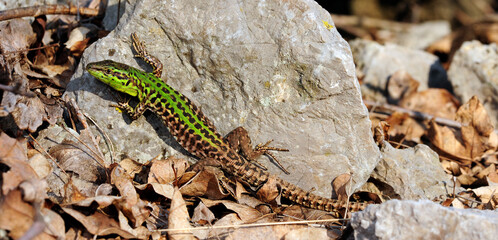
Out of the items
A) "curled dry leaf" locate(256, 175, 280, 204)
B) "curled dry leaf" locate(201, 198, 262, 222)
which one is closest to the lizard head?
"curled dry leaf" locate(201, 198, 262, 222)

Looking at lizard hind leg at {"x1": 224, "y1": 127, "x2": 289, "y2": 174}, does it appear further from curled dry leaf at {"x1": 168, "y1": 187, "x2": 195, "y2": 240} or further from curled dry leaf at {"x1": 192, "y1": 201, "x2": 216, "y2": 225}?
curled dry leaf at {"x1": 168, "y1": 187, "x2": 195, "y2": 240}

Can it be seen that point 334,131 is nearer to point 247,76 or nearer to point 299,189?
point 299,189

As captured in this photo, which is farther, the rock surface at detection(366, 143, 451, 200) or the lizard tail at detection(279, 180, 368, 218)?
the rock surface at detection(366, 143, 451, 200)

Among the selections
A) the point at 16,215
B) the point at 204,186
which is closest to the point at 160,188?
the point at 204,186

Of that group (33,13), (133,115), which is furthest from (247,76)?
(33,13)

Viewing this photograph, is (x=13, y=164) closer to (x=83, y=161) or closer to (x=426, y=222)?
(x=83, y=161)

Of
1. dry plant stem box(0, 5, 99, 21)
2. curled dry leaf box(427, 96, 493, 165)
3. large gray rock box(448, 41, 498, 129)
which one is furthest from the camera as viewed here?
large gray rock box(448, 41, 498, 129)
